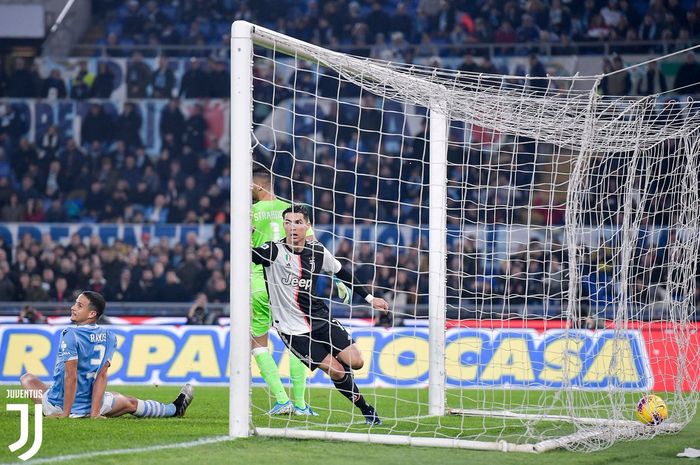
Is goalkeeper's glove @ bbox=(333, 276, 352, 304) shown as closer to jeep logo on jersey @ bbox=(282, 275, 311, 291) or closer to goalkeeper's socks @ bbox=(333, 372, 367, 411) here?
jeep logo on jersey @ bbox=(282, 275, 311, 291)

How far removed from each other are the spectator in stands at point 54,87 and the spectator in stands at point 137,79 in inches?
53.0

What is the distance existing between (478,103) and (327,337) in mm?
2190

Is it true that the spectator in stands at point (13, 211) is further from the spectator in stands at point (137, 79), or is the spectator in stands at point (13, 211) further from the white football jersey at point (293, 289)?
the white football jersey at point (293, 289)

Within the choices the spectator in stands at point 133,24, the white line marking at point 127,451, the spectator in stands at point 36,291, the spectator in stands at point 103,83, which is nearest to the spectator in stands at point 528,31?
the spectator in stands at point 133,24

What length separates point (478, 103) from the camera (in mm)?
7957

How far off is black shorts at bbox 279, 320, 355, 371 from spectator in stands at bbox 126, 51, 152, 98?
1461cm

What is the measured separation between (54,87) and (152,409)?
47.4 feet

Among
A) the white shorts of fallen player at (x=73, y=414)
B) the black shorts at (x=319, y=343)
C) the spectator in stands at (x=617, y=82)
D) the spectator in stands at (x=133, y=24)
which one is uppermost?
the spectator in stands at (x=133, y=24)

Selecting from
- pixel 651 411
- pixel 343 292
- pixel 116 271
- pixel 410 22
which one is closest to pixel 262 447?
pixel 343 292

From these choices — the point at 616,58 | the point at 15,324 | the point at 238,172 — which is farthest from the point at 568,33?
the point at 238,172

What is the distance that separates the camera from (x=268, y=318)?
27.9ft

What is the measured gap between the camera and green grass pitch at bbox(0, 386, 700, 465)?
573 cm

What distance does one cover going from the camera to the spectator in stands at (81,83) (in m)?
21.2

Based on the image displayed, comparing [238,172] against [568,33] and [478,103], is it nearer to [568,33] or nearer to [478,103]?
[478,103]
